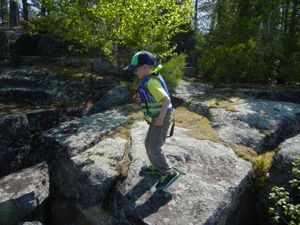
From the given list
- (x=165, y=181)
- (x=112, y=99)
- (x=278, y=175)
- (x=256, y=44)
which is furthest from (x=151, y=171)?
(x=256, y=44)

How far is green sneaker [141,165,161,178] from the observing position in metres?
6.00

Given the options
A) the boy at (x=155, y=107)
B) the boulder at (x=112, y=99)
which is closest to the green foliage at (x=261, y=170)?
the boy at (x=155, y=107)

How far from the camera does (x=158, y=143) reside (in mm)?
5609

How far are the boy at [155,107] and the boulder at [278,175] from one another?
7.07 ft

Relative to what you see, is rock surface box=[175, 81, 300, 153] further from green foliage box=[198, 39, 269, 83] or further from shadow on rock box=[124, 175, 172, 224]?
shadow on rock box=[124, 175, 172, 224]

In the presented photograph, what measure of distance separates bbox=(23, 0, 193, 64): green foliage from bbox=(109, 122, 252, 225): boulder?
451cm

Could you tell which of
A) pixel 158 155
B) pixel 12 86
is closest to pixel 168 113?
pixel 158 155

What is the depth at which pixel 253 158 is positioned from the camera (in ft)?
23.6

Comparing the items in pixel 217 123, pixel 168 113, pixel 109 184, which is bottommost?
pixel 109 184

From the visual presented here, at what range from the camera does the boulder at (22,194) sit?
6.04m

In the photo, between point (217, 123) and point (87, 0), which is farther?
point (87, 0)

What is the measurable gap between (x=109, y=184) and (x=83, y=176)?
591 millimetres

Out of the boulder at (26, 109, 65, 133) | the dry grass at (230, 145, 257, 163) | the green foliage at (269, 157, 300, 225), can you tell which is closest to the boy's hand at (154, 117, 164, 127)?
the green foliage at (269, 157, 300, 225)

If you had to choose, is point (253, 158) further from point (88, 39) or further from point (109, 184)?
point (88, 39)
